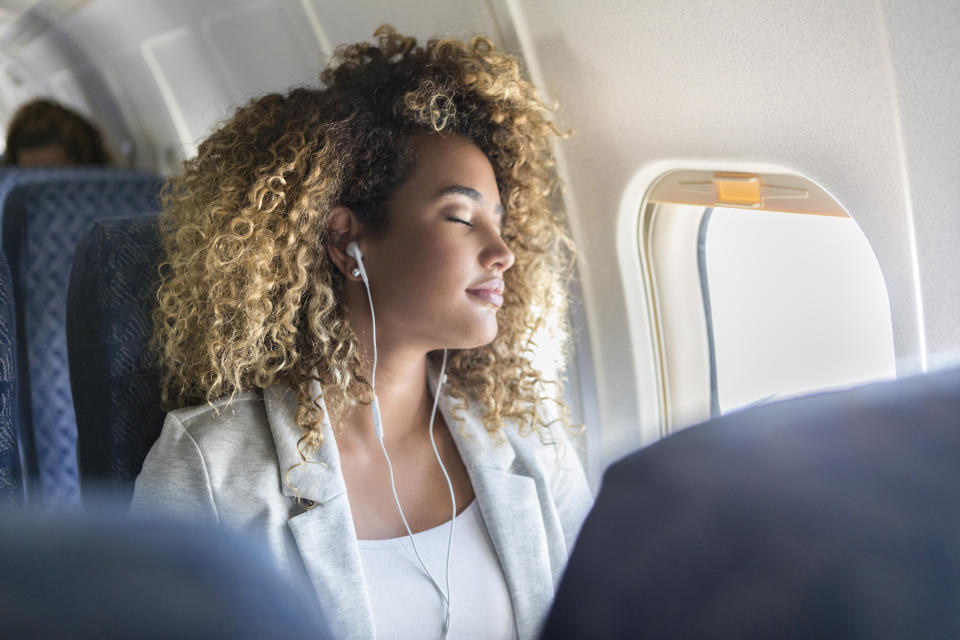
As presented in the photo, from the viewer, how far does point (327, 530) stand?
1441 millimetres

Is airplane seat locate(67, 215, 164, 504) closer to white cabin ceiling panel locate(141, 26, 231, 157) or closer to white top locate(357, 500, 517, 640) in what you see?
white top locate(357, 500, 517, 640)

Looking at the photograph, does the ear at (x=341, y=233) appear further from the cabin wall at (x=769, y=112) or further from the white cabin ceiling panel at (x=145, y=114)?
the white cabin ceiling panel at (x=145, y=114)

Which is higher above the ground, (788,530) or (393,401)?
(393,401)

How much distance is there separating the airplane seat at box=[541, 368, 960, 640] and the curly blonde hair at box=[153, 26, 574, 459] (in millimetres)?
1185

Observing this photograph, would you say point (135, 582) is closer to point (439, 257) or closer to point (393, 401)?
point (439, 257)

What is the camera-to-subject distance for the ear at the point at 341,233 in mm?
1640

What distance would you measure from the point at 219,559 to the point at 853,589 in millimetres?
249

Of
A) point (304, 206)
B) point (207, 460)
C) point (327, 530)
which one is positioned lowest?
point (327, 530)

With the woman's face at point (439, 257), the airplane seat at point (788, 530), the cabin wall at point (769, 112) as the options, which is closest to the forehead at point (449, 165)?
the woman's face at point (439, 257)

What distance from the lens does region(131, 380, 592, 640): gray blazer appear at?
4.66 feet

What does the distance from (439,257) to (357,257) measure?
165 mm

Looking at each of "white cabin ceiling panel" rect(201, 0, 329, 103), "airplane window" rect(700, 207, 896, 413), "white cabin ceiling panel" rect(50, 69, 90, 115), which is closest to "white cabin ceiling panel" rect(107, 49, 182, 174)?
"white cabin ceiling panel" rect(50, 69, 90, 115)

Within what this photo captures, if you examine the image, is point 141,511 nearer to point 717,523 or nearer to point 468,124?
point 717,523

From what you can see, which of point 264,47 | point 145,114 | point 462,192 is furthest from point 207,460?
point 145,114
